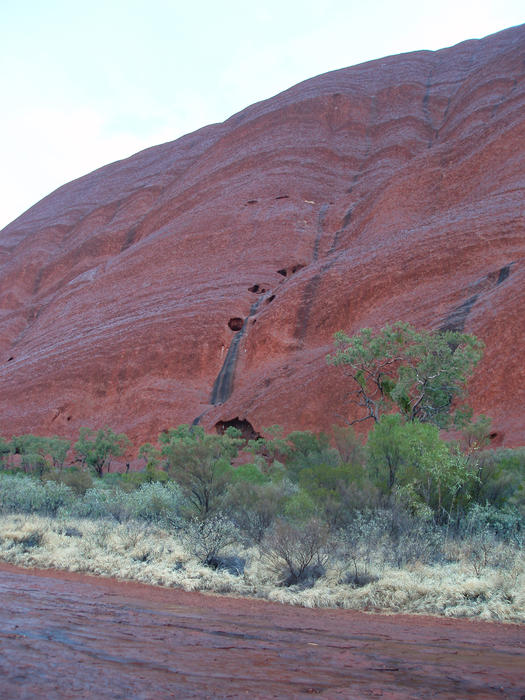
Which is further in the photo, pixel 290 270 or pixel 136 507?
pixel 290 270

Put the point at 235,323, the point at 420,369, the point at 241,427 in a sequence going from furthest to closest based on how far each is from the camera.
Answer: the point at 235,323 → the point at 241,427 → the point at 420,369

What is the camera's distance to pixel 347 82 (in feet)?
228

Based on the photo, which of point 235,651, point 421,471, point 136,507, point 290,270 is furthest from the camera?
point 290,270

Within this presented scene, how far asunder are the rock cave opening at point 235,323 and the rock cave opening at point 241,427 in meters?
8.53

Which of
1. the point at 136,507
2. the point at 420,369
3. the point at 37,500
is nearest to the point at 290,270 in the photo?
the point at 420,369

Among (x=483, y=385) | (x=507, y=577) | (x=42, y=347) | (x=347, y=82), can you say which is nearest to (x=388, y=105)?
(x=347, y=82)

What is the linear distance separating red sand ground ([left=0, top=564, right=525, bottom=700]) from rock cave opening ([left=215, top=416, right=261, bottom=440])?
22.1 meters

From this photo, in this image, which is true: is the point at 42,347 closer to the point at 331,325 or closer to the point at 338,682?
the point at 331,325

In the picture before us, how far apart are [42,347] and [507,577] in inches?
1650

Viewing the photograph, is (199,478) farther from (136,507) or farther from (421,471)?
(421,471)

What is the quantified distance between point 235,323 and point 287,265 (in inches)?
273

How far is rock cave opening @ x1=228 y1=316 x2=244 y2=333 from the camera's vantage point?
1473 inches

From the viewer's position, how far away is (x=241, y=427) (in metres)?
29.9

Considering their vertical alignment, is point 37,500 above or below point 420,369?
below
